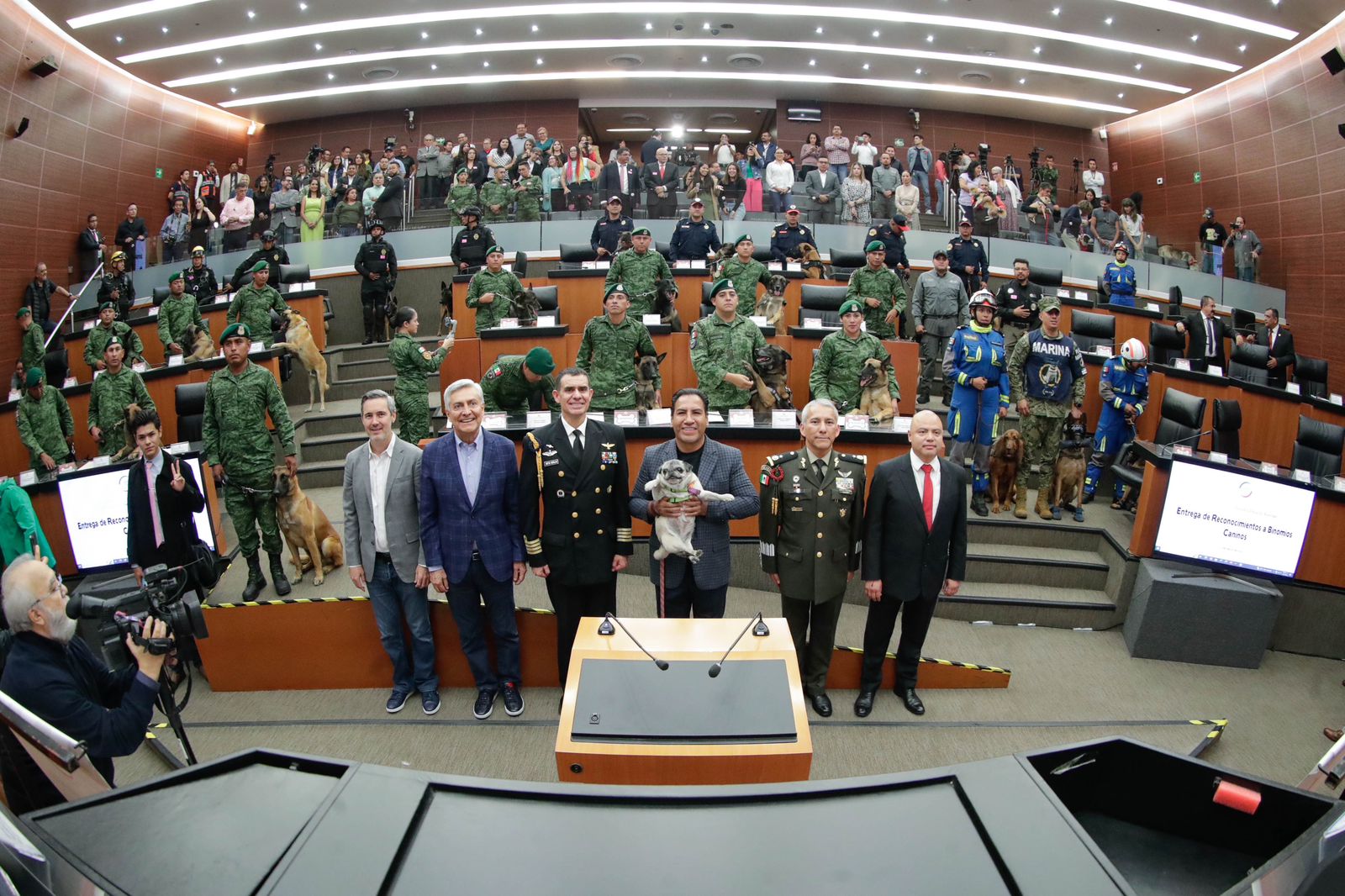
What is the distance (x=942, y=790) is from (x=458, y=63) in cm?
1958

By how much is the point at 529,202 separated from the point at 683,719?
11.6 m

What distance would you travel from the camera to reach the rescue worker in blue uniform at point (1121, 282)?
36.8 ft

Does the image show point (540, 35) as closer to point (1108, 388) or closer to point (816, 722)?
point (1108, 388)

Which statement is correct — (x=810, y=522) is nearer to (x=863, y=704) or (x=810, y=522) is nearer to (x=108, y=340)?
(x=863, y=704)

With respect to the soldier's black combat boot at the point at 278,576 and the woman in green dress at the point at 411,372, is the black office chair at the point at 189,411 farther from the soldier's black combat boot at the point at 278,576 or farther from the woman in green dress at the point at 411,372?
the soldier's black combat boot at the point at 278,576

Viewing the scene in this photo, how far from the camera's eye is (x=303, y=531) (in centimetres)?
520

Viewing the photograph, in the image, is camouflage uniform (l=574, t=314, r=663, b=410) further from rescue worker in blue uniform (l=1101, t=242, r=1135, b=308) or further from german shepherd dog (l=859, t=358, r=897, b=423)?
rescue worker in blue uniform (l=1101, t=242, r=1135, b=308)

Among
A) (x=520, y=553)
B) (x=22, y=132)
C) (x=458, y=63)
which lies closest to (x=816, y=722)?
(x=520, y=553)

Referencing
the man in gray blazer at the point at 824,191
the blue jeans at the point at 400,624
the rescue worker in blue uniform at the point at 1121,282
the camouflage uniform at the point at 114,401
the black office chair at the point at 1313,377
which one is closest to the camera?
the blue jeans at the point at 400,624

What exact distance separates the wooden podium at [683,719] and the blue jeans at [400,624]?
1981 mm

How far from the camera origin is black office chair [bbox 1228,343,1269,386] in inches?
331

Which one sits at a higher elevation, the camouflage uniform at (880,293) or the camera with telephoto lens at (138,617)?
the camouflage uniform at (880,293)

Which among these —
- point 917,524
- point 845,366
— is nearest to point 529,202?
point 845,366

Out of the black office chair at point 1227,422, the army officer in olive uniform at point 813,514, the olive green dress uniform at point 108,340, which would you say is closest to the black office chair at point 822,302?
the black office chair at point 1227,422
